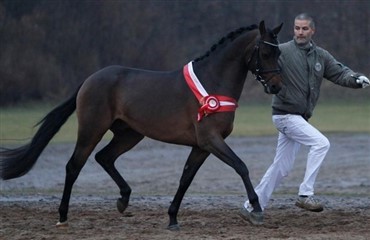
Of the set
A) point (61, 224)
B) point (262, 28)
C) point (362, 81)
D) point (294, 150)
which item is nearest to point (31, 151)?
point (61, 224)

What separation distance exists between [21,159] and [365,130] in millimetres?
15641

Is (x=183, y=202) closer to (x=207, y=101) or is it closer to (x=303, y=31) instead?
(x=207, y=101)

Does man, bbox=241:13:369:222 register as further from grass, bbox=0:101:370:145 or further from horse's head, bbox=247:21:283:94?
grass, bbox=0:101:370:145

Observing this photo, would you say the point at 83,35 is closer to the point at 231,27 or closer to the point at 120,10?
the point at 120,10

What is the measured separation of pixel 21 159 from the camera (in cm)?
1076

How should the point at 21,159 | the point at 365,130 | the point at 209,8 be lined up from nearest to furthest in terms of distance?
the point at 21,159
the point at 365,130
the point at 209,8

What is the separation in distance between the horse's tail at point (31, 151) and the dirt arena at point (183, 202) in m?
0.53

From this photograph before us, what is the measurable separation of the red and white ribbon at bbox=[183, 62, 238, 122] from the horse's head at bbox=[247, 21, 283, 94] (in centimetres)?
40

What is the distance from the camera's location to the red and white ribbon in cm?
952

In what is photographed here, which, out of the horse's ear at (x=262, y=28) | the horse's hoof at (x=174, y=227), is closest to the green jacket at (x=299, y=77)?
the horse's ear at (x=262, y=28)

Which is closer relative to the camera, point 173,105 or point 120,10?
point 173,105

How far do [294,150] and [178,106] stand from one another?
1.43 metres

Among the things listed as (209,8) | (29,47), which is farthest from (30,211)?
(209,8)

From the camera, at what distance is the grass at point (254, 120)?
936 inches
